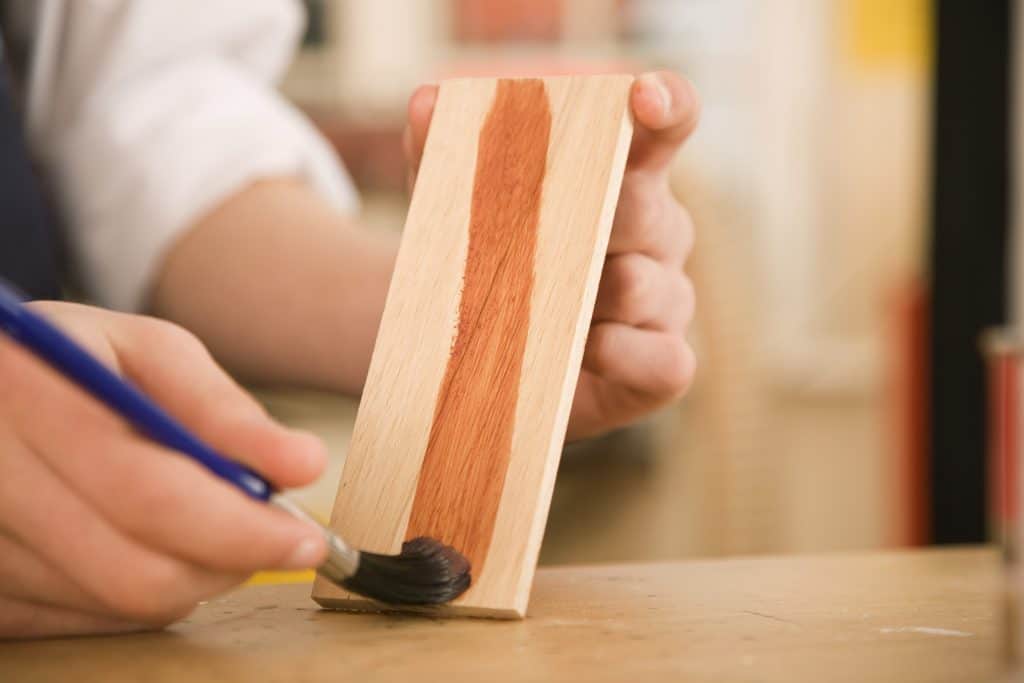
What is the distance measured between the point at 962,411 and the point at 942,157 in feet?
0.95

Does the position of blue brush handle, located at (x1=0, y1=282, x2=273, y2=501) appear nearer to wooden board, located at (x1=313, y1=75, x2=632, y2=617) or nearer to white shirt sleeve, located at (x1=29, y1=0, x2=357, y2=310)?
wooden board, located at (x1=313, y1=75, x2=632, y2=617)

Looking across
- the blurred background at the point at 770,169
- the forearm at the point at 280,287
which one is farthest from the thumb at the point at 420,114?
the blurred background at the point at 770,169

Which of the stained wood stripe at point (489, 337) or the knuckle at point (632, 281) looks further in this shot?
the knuckle at point (632, 281)

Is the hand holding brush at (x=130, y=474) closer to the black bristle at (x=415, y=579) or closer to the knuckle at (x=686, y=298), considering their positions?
the black bristle at (x=415, y=579)

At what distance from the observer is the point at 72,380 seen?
33cm

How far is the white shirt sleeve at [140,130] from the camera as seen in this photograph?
0.79 m

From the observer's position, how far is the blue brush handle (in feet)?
1.05

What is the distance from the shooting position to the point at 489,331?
463mm

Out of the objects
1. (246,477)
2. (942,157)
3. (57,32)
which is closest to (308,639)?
(246,477)

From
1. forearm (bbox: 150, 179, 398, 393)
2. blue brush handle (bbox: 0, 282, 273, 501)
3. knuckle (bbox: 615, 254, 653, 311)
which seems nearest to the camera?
blue brush handle (bbox: 0, 282, 273, 501)

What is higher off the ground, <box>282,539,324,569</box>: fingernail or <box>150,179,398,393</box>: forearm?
<box>150,179,398,393</box>: forearm

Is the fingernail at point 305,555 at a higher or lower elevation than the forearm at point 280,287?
lower

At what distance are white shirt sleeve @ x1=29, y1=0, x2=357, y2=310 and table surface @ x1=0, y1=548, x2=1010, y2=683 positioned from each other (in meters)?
0.36

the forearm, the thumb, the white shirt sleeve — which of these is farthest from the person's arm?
the white shirt sleeve
